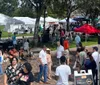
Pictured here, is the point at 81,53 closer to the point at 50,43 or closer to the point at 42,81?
the point at 42,81

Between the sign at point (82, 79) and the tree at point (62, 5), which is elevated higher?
the tree at point (62, 5)

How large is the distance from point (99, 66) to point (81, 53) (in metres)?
4.55

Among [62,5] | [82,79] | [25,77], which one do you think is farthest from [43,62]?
[62,5]

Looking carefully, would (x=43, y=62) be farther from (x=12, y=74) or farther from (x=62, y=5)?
(x=62, y=5)

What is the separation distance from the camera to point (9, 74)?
8695mm

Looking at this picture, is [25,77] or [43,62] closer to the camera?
[25,77]

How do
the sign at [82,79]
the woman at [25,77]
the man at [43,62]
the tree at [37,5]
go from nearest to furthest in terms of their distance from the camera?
1. the woman at [25,77]
2. the sign at [82,79]
3. the man at [43,62]
4. the tree at [37,5]

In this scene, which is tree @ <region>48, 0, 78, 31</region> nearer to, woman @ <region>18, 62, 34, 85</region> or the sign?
the sign

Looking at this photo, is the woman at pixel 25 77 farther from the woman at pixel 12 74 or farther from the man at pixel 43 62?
the man at pixel 43 62

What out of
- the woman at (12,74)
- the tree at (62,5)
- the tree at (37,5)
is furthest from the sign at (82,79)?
the tree at (62,5)

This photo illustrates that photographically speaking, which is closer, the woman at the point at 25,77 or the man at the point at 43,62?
the woman at the point at 25,77

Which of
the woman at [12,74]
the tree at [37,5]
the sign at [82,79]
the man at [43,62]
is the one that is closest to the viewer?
the woman at [12,74]

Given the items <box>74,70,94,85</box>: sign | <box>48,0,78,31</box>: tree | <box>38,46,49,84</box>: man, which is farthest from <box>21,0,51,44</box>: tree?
<box>74,70,94,85</box>: sign

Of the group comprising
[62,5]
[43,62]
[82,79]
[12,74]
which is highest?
[62,5]
